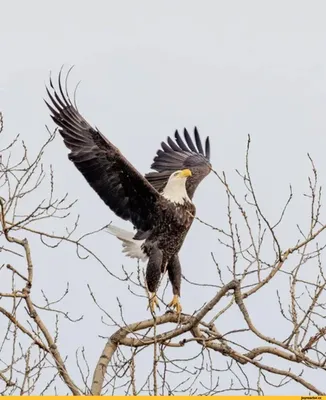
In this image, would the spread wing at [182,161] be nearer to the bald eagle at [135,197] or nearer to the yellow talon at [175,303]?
the bald eagle at [135,197]

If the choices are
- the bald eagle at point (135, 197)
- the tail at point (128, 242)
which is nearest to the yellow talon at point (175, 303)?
the bald eagle at point (135, 197)

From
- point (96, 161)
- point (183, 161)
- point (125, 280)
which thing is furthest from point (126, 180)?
point (125, 280)

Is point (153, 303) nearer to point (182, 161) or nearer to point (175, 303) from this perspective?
point (175, 303)

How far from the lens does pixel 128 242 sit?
28.6 ft

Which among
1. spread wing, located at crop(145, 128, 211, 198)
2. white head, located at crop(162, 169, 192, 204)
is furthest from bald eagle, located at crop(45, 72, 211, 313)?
spread wing, located at crop(145, 128, 211, 198)

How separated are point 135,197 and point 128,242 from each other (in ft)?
1.38

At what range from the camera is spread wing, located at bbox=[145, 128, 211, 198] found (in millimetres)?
9609

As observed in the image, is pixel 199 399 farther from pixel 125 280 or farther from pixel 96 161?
pixel 96 161

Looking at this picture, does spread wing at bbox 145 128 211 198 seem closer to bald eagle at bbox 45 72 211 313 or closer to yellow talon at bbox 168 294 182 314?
bald eagle at bbox 45 72 211 313

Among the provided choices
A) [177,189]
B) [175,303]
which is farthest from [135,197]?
[175,303]

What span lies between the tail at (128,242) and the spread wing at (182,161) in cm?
80

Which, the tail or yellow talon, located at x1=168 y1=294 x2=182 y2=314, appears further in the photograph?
the tail

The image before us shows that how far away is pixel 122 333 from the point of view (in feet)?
20.2

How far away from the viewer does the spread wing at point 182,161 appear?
9.61 m
